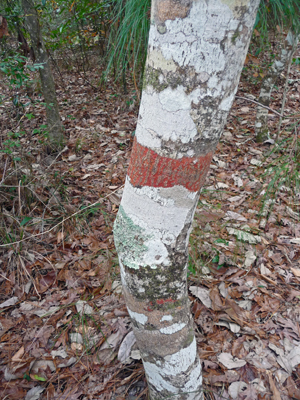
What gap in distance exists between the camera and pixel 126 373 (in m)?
1.63

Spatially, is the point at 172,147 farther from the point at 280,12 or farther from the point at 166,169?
the point at 280,12

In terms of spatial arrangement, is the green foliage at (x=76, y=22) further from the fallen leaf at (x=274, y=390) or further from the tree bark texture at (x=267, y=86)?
the fallen leaf at (x=274, y=390)

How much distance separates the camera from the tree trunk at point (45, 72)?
2984 millimetres

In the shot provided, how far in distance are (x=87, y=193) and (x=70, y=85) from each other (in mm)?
3621

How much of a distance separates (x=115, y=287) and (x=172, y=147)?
155 cm

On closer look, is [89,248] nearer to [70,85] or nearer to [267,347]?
[267,347]

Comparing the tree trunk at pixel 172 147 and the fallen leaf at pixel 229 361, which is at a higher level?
the tree trunk at pixel 172 147

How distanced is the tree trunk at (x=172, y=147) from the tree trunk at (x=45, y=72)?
2.66m

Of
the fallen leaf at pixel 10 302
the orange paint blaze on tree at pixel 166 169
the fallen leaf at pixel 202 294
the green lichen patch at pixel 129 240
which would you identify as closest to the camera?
the orange paint blaze on tree at pixel 166 169

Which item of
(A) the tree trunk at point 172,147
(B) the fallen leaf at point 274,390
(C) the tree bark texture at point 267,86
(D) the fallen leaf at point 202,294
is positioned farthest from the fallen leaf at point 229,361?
(C) the tree bark texture at point 267,86

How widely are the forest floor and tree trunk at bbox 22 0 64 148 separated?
656 mm

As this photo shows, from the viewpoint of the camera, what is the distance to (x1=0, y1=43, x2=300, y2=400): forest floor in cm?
157

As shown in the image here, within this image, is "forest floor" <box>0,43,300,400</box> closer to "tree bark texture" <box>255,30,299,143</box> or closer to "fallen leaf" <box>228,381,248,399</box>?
"fallen leaf" <box>228,381,248,399</box>

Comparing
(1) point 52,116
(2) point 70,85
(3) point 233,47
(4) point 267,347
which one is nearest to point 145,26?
(3) point 233,47
